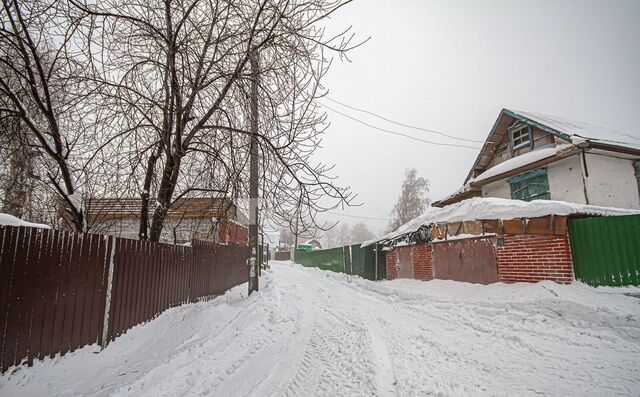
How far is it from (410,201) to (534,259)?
99.4ft

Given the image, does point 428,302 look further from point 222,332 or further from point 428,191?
point 428,191

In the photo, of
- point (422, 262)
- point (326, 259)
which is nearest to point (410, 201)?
point (326, 259)

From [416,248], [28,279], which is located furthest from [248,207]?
[416,248]

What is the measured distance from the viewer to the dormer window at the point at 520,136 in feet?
47.0

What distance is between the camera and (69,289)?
12.1ft

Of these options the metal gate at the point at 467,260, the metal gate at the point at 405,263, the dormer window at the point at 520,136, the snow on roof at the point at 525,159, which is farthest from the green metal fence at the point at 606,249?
the dormer window at the point at 520,136

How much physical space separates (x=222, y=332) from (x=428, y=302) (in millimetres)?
5682

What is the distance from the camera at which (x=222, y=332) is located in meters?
5.27

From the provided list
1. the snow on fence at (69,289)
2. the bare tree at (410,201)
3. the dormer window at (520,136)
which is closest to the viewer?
the snow on fence at (69,289)

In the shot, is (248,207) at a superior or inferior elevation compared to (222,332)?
superior

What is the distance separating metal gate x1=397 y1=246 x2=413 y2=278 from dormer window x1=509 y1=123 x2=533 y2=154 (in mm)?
7921

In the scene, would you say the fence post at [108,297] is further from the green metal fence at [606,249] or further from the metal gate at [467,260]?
the green metal fence at [606,249]

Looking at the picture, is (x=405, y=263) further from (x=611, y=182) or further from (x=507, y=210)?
(x=611, y=182)

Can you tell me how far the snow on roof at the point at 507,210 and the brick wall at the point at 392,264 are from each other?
2.57 m
